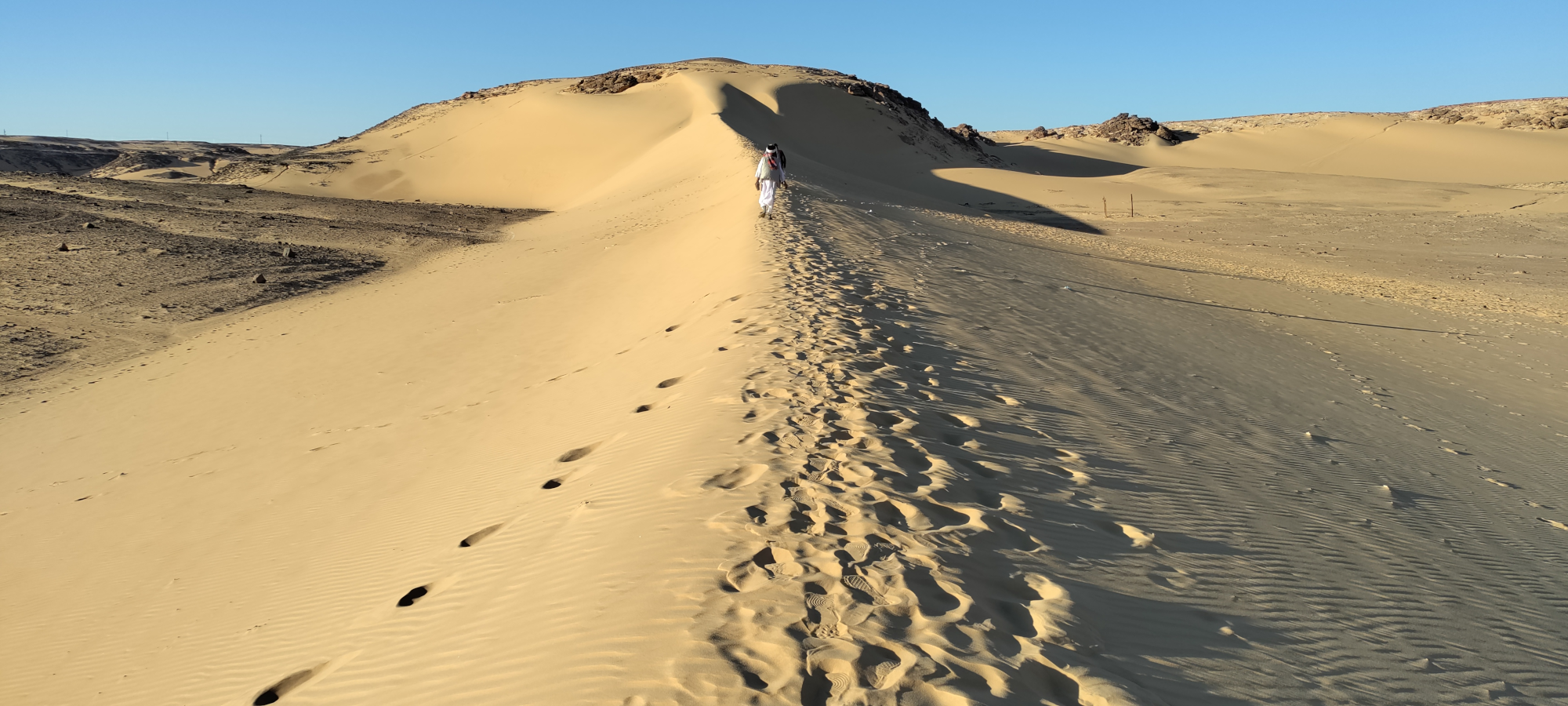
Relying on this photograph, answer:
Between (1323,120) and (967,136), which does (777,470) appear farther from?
(1323,120)

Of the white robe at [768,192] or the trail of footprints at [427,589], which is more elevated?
the white robe at [768,192]

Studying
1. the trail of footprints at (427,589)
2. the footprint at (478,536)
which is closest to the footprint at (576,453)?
the trail of footprints at (427,589)

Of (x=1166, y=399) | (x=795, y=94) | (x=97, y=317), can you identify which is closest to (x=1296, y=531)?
(x=1166, y=399)

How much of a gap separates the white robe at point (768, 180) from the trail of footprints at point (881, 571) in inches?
346

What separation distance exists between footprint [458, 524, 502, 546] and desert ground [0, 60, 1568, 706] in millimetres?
106

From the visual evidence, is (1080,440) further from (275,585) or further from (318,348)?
(318,348)

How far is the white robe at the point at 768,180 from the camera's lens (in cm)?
1436

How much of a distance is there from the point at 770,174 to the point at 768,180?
0.13 metres

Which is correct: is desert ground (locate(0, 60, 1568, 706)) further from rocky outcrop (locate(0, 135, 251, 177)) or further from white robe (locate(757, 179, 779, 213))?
rocky outcrop (locate(0, 135, 251, 177))

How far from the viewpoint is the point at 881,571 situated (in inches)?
135

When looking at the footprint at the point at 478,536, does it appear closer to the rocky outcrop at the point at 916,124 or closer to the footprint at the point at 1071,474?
the footprint at the point at 1071,474

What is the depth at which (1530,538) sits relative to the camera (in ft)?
17.2

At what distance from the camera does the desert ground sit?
320 centimetres

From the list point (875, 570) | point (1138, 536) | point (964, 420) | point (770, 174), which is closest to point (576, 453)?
point (964, 420)
